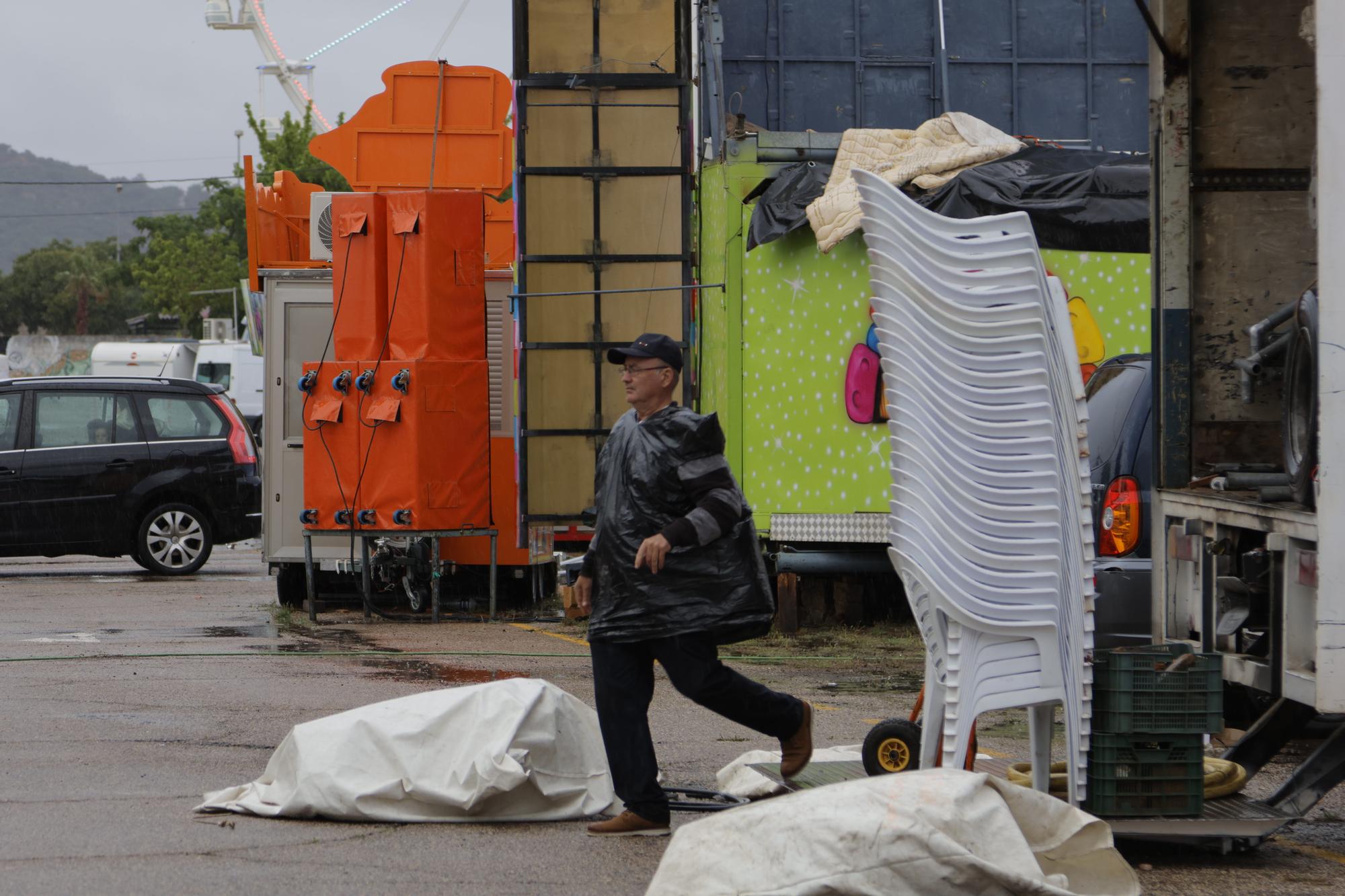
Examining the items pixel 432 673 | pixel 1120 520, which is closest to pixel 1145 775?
pixel 1120 520

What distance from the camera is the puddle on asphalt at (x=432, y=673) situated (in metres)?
10.0

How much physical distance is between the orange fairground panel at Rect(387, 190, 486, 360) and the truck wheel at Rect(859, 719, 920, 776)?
6.91 metres

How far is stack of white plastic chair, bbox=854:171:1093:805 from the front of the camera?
5473 millimetres

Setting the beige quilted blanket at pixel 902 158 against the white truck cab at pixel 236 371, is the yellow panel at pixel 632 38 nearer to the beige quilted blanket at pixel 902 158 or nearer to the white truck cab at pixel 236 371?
the beige quilted blanket at pixel 902 158

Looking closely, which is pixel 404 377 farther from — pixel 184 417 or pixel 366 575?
pixel 184 417

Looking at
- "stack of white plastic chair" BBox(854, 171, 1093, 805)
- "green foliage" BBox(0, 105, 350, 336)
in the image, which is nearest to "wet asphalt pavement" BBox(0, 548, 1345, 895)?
"stack of white plastic chair" BBox(854, 171, 1093, 805)

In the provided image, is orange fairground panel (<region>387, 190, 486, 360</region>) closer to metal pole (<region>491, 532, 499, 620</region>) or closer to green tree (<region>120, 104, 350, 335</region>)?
metal pole (<region>491, 532, 499, 620</region>)

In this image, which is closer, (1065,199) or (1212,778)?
(1212,778)

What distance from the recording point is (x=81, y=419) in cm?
1719

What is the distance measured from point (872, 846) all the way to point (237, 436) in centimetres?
1390

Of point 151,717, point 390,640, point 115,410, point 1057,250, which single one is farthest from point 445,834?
point 115,410

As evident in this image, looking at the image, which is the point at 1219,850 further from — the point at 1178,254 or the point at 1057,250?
the point at 1057,250

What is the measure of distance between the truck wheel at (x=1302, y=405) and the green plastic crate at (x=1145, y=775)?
88cm

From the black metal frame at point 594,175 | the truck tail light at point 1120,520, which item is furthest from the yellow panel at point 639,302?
the truck tail light at point 1120,520
